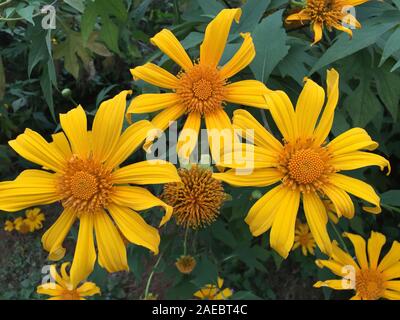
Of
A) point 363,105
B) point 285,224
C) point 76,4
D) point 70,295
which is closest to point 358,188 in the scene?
point 285,224

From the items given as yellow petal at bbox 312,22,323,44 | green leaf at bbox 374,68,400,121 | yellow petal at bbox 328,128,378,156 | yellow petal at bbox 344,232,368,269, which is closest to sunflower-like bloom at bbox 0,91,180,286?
yellow petal at bbox 328,128,378,156

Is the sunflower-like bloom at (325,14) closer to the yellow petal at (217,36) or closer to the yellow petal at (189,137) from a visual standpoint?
the yellow petal at (217,36)

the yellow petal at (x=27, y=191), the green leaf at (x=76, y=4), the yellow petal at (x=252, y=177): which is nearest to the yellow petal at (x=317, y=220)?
the yellow petal at (x=252, y=177)

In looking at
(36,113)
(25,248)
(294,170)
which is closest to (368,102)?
(294,170)

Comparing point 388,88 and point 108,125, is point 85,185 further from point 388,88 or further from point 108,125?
point 388,88

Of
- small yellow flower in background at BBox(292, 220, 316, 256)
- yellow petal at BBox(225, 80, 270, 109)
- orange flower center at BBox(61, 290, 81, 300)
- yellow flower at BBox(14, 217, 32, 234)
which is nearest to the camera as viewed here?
yellow petal at BBox(225, 80, 270, 109)

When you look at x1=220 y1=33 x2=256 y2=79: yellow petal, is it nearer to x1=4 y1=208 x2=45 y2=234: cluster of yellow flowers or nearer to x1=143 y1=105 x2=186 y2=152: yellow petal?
x1=143 y1=105 x2=186 y2=152: yellow petal
